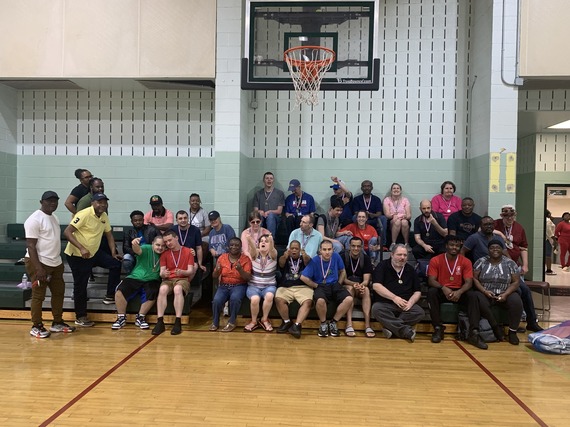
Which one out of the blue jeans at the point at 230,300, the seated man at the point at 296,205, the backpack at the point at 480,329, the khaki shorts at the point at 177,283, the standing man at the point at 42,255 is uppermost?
the seated man at the point at 296,205

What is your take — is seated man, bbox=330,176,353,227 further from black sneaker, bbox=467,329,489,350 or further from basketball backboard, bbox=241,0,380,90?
black sneaker, bbox=467,329,489,350

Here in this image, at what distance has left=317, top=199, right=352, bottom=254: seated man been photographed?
6.88m

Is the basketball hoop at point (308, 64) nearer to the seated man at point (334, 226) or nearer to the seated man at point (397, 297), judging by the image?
the seated man at point (334, 226)

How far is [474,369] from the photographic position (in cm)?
458

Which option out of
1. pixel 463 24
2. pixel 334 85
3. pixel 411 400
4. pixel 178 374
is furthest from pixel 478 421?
pixel 463 24

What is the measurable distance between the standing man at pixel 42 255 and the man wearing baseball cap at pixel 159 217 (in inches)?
65.1

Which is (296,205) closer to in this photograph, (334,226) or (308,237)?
(334,226)

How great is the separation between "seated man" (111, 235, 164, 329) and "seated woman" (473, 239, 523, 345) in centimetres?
416

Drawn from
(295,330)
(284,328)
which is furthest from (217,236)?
(295,330)

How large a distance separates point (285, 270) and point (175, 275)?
1.47 m

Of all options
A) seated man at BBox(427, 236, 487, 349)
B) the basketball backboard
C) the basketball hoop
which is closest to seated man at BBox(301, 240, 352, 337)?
seated man at BBox(427, 236, 487, 349)

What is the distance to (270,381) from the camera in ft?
13.6

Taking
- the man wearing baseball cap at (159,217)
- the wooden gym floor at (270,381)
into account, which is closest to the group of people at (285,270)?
the man wearing baseball cap at (159,217)

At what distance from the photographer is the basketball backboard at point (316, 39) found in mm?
6020
